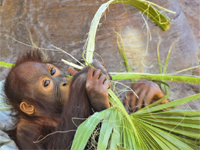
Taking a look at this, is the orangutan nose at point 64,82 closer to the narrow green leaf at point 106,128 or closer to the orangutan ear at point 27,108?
the orangutan ear at point 27,108

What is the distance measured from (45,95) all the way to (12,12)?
1.21m

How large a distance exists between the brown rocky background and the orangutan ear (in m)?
0.90

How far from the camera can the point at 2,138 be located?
2111mm

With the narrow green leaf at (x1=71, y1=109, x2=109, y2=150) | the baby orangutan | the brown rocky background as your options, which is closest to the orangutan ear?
the baby orangutan

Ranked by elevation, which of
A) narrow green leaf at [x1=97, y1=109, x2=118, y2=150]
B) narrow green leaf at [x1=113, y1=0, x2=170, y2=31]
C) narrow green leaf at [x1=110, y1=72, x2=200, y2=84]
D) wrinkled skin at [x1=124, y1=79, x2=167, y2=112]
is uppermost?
narrow green leaf at [x1=113, y1=0, x2=170, y2=31]

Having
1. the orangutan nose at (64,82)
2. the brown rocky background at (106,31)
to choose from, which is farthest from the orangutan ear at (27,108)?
the brown rocky background at (106,31)

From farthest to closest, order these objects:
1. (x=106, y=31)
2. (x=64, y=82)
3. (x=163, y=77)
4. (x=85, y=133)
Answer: (x=106, y=31) < (x=64, y=82) < (x=163, y=77) < (x=85, y=133)

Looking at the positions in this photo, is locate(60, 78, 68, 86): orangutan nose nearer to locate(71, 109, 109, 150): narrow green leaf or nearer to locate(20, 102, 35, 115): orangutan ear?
locate(20, 102, 35, 115): orangutan ear

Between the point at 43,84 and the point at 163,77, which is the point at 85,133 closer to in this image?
the point at 163,77

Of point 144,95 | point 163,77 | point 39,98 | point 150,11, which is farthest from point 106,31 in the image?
point 163,77

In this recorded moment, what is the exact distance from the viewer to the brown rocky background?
272 cm

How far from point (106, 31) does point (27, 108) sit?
42.9 inches

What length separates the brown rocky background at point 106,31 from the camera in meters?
2.72

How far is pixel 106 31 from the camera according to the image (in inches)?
109
